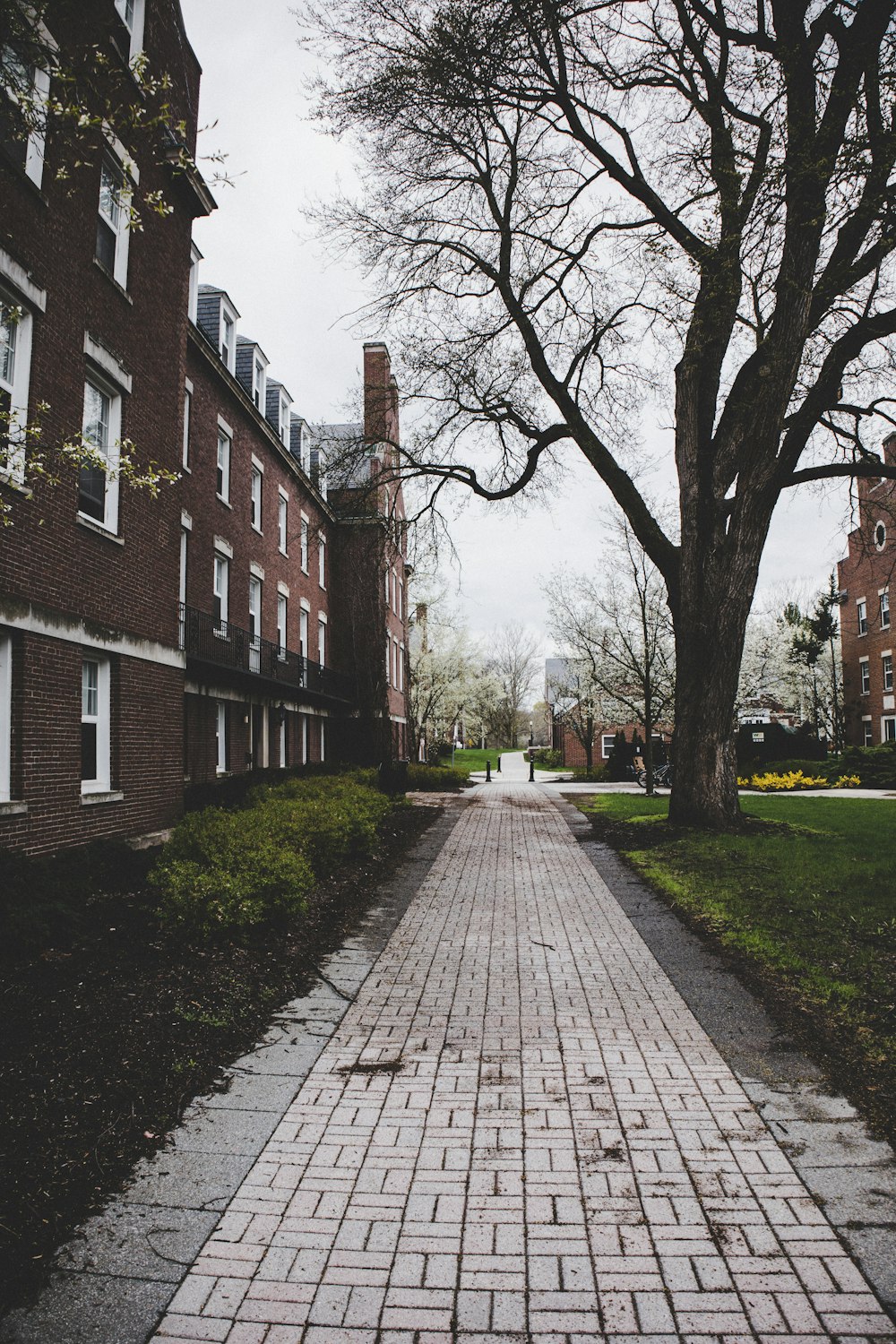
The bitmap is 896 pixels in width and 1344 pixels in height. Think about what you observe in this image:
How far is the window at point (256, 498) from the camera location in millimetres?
21844

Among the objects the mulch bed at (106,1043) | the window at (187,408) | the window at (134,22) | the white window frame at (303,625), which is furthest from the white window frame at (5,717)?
the white window frame at (303,625)

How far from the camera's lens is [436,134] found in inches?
487

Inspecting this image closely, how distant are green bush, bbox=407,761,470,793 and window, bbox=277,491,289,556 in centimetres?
891

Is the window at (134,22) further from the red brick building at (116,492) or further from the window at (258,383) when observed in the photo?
the window at (258,383)

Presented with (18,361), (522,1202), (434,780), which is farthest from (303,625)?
(522,1202)

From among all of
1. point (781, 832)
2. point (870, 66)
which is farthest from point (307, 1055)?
point (781, 832)

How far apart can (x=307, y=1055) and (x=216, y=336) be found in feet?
62.3

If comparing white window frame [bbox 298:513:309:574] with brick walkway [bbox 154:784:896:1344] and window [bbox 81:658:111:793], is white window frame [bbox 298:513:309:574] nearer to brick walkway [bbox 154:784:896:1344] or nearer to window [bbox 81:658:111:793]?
window [bbox 81:658:111:793]

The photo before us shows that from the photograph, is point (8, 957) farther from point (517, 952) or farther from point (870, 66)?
point (870, 66)

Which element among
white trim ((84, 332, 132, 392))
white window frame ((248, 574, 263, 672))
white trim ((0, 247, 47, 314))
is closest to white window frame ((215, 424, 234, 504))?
white window frame ((248, 574, 263, 672))

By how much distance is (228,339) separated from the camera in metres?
20.4

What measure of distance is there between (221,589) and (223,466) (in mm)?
3113

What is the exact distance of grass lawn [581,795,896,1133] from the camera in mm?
4622

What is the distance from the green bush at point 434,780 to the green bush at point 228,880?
1972 cm
